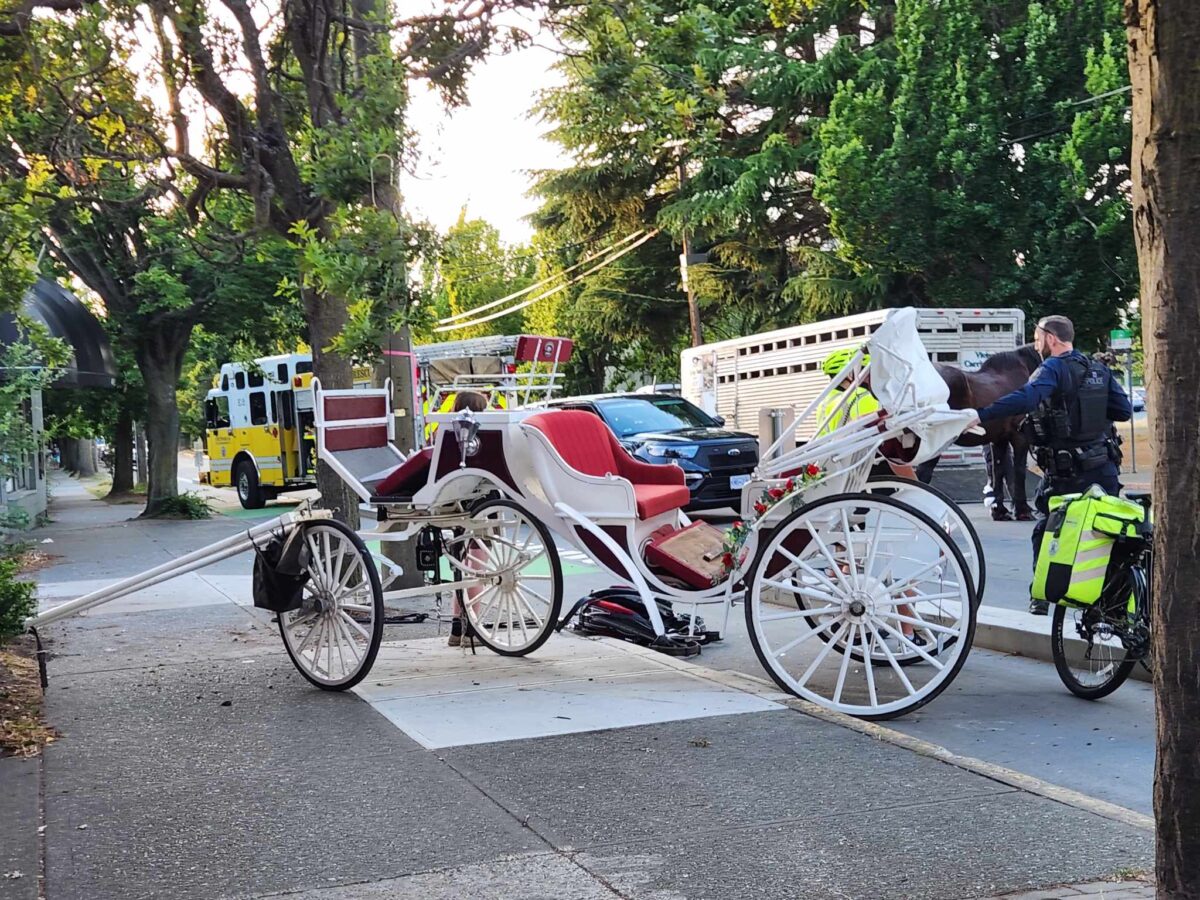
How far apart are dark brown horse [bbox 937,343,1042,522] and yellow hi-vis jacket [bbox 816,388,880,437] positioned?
469 cm

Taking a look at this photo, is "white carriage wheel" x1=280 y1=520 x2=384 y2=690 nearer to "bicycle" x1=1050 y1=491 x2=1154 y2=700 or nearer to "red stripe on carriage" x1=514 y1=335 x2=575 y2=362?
"bicycle" x1=1050 y1=491 x2=1154 y2=700

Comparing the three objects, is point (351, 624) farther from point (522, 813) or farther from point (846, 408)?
point (846, 408)

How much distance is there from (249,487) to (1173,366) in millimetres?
28070

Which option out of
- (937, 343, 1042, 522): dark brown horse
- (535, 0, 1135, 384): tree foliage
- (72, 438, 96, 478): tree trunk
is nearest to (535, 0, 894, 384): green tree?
(535, 0, 1135, 384): tree foliage

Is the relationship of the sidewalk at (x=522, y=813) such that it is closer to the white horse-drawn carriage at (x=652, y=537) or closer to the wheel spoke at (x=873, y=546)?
the white horse-drawn carriage at (x=652, y=537)

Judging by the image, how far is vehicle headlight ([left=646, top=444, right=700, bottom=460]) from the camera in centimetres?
1816

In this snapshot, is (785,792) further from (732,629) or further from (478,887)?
(732,629)

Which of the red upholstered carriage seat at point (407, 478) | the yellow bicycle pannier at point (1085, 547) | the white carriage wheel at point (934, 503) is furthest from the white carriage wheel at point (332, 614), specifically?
the yellow bicycle pannier at point (1085, 547)

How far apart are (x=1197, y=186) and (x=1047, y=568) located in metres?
4.18

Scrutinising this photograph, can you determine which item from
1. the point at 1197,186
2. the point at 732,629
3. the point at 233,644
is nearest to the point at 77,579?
the point at 233,644

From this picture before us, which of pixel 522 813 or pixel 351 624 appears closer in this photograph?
pixel 522 813

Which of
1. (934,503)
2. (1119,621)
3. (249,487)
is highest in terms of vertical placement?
(934,503)

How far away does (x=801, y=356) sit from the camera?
2195cm

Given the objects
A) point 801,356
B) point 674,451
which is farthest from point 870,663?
point 801,356
